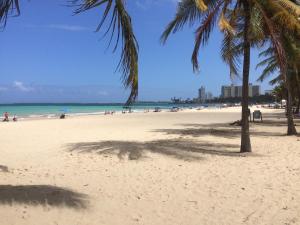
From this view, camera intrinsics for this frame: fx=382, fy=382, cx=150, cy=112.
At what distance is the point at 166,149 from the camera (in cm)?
1034

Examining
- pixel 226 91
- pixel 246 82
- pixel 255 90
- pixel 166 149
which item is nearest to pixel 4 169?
pixel 166 149

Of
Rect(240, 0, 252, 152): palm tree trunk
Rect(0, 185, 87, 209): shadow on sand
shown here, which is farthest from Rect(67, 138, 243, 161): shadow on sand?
Rect(0, 185, 87, 209): shadow on sand

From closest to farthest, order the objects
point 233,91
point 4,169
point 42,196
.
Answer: point 42,196 → point 4,169 → point 233,91

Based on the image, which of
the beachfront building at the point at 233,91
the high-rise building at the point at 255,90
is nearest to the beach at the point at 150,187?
the beachfront building at the point at 233,91

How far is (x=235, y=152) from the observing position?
984 cm

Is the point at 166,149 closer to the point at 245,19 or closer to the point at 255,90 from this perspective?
the point at 245,19

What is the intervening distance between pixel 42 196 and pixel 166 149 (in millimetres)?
5462

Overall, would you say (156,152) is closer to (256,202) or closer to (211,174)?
(211,174)

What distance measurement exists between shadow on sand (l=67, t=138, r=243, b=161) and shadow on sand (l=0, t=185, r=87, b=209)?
11.2ft

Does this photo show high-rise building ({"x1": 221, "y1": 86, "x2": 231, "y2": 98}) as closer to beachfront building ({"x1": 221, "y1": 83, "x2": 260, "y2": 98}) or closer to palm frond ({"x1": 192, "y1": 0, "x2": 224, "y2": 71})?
beachfront building ({"x1": 221, "y1": 83, "x2": 260, "y2": 98})

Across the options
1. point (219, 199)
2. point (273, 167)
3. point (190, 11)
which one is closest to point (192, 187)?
point (219, 199)

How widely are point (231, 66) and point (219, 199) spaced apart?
631cm

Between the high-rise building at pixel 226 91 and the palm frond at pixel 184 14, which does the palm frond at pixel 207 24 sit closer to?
the palm frond at pixel 184 14

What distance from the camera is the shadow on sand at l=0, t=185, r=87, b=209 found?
4918 millimetres
